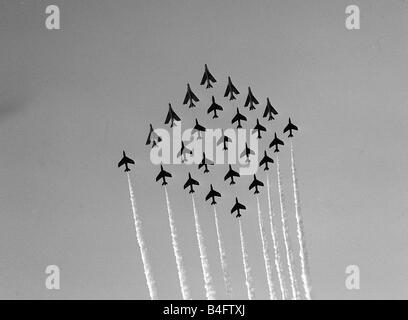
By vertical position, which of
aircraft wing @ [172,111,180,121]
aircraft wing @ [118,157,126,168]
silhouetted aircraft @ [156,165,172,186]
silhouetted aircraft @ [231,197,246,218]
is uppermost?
aircraft wing @ [172,111,180,121]

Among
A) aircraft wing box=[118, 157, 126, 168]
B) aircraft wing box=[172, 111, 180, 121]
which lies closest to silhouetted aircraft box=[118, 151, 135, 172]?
aircraft wing box=[118, 157, 126, 168]

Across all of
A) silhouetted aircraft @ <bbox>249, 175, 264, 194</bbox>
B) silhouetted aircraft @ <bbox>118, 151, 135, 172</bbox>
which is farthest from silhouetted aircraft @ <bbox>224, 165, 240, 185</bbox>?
silhouetted aircraft @ <bbox>118, 151, 135, 172</bbox>

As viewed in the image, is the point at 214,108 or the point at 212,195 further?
the point at 212,195

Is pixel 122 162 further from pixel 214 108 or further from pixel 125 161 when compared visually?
pixel 214 108

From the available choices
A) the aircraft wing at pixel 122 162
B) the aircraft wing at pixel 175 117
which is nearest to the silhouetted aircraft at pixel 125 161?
the aircraft wing at pixel 122 162

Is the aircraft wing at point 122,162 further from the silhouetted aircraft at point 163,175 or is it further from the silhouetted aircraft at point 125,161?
the silhouetted aircraft at point 163,175

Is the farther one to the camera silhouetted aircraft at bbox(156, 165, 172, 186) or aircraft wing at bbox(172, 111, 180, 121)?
aircraft wing at bbox(172, 111, 180, 121)

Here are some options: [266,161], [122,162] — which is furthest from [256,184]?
[122,162]

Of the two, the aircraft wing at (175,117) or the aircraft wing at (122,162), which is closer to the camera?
the aircraft wing at (122,162)

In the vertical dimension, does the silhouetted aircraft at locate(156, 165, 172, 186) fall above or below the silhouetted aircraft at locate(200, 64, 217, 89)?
below

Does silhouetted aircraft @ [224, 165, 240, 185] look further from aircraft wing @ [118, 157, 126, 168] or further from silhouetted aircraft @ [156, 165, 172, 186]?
aircraft wing @ [118, 157, 126, 168]
